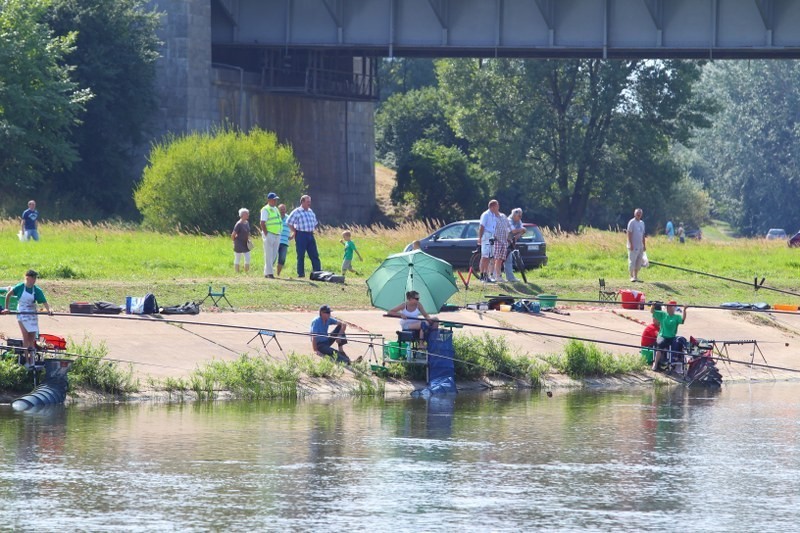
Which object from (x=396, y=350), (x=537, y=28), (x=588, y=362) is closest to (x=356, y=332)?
(x=396, y=350)

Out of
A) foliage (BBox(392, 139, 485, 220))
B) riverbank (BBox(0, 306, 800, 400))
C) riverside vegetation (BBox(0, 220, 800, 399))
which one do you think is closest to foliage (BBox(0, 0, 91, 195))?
riverside vegetation (BBox(0, 220, 800, 399))

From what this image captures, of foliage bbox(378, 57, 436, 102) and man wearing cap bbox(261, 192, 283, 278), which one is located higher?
foliage bbox(378, 57, 436, 102)

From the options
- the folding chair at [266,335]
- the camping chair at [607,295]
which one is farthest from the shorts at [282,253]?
the folding chair at [266,335]

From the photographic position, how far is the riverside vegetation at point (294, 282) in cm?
2352

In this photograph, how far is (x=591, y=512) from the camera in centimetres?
1534

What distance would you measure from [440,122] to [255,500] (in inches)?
3034

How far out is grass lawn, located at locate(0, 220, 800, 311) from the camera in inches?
1180

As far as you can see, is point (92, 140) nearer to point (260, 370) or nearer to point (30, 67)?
point (30, 67)

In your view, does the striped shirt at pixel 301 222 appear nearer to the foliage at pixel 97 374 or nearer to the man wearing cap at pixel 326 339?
the man wearing cap at pixel 326 339

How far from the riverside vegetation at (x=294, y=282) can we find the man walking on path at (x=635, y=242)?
1.57ft

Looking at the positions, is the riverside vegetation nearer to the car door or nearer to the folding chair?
the folding chair

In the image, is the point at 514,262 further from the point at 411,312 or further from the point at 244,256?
the point at 411,312

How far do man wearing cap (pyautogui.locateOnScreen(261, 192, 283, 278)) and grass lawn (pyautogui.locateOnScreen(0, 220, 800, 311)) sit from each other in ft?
1.12

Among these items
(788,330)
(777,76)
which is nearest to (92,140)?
(788,330)
